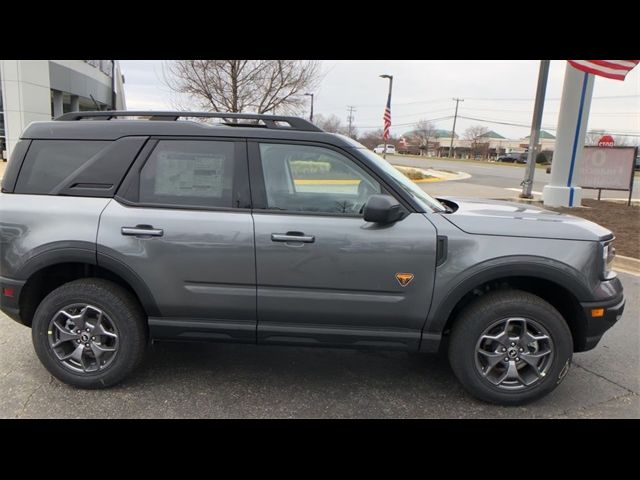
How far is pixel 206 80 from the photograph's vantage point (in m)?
16.9

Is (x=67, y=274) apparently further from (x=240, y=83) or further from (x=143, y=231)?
(x=240, y=83)

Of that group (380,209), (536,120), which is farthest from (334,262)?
(536,120)

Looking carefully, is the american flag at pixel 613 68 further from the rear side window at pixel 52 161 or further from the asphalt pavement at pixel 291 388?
the rear side window at pixel 52 161

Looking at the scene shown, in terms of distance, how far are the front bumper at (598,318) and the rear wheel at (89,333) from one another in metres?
3.08

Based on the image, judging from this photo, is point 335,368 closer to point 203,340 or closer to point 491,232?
point 203,340

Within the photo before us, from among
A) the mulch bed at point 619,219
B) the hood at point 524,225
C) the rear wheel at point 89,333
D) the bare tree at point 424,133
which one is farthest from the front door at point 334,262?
the bare tree at point 424,133

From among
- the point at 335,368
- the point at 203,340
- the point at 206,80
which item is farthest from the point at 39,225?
the point at 206,80

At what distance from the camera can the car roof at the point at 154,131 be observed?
332 cm

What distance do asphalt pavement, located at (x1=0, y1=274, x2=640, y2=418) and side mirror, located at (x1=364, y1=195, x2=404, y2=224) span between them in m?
1.30

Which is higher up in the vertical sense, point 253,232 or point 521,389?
point 253,232

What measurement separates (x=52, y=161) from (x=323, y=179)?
1.94m

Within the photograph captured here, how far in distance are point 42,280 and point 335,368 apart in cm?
231

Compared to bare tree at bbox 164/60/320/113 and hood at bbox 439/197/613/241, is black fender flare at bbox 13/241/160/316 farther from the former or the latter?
bare tree at bbox 164/60/320/113

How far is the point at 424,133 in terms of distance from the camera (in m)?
95.0
